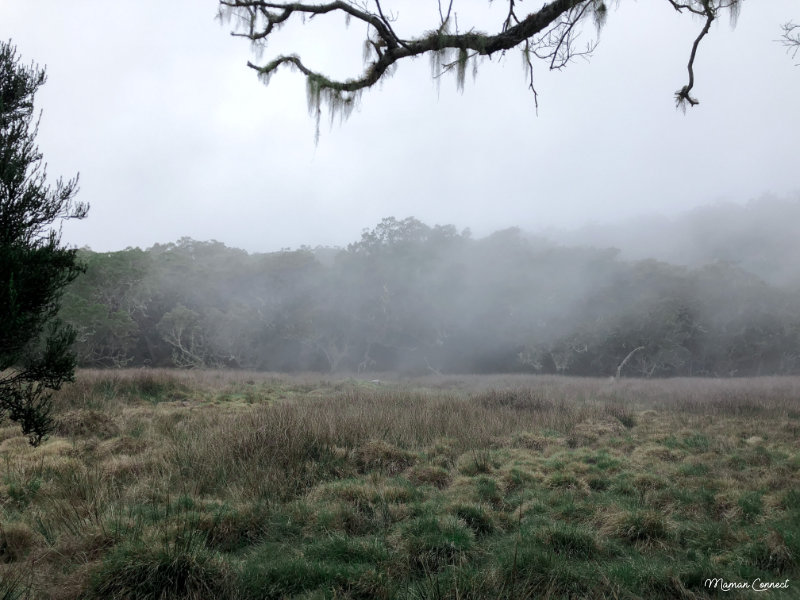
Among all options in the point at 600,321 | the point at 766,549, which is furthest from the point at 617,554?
the point at 600,321

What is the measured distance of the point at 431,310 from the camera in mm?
39531

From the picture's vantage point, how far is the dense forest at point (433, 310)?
104ft

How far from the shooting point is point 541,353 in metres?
35.6

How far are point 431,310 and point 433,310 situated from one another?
18 cm

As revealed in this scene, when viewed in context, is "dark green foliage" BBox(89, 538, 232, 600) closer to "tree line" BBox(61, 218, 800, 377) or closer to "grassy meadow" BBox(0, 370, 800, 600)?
"grassy meadow" BBox(0, 370, 800, 600)

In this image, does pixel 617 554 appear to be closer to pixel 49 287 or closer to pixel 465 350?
pixel 49 287

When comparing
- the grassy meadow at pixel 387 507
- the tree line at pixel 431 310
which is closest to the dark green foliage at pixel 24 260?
the grassy meadow at pixel 387 507

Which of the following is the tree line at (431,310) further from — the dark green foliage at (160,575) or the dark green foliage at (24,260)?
the dark green foliage at (160,575)

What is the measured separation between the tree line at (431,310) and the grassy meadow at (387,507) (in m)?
22.1

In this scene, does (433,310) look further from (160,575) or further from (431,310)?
(160,575)

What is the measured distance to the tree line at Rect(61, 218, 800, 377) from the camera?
31812 millimetres

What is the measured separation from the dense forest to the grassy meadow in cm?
2274

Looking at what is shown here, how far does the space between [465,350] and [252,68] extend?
3732 cm

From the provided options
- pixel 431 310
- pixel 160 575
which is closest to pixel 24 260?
pixel 160 575
